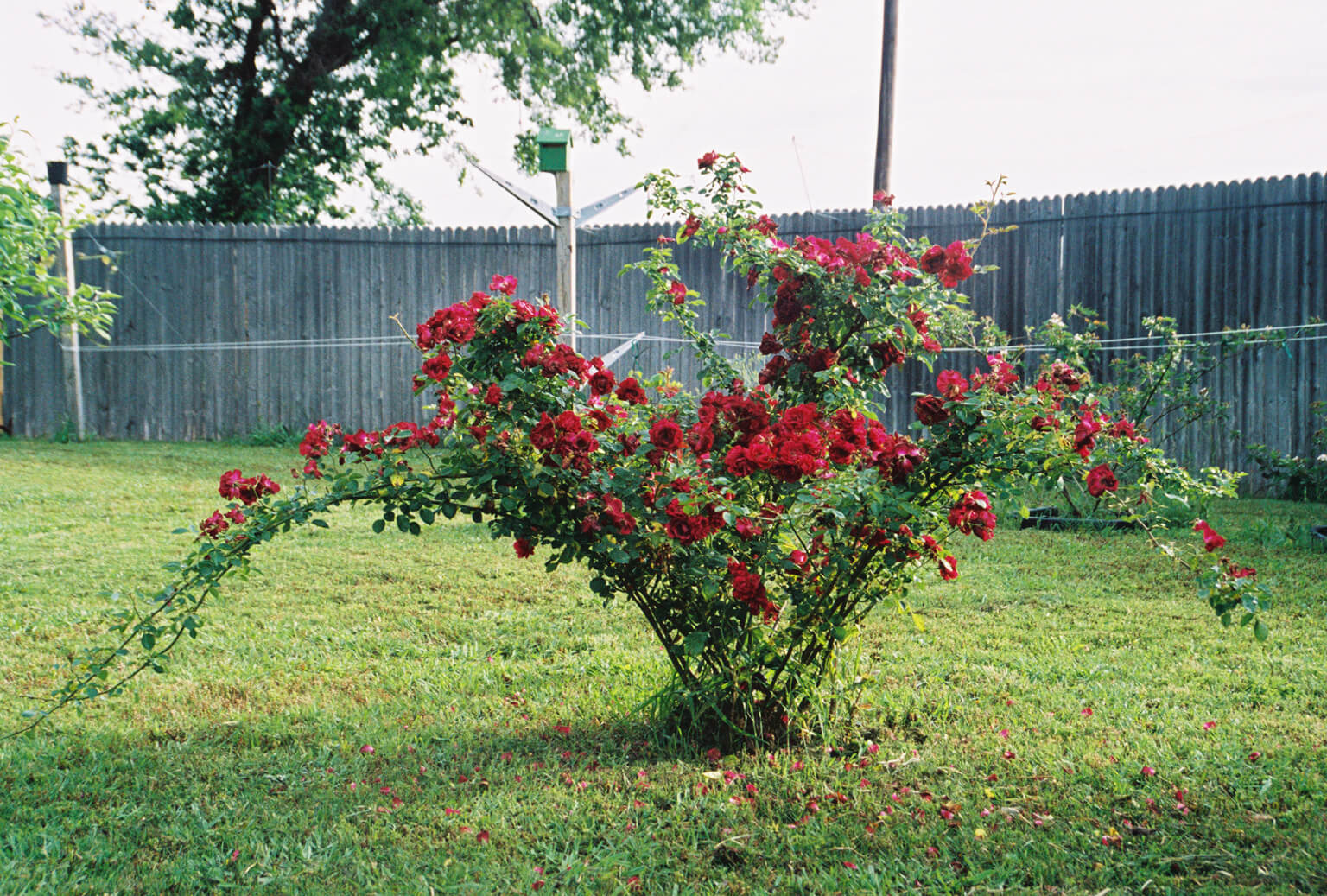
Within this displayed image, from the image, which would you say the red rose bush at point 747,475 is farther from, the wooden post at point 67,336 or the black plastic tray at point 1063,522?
the wooden post at point 67,336

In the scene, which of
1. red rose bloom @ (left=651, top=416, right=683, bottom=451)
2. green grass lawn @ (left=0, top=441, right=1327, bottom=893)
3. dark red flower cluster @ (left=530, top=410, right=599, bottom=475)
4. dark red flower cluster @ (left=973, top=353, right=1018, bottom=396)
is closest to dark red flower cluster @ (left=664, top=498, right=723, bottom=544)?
red rose bloom @ (left=651, top=416, right=683, bottom=451)

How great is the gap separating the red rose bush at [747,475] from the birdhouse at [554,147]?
385 centimetres

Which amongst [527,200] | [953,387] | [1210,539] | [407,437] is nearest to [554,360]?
[407,437]

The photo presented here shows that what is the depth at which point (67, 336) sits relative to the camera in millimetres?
8484

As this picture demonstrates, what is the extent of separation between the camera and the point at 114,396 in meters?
9.08

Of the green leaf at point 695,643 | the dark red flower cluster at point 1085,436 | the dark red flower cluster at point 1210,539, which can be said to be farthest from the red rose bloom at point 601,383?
the dark red flower cluster at point 1210,539

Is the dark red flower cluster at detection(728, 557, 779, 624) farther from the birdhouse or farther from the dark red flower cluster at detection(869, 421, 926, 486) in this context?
the birdhouse

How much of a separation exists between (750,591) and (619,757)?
2.18 ft

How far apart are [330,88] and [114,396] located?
5.05 m

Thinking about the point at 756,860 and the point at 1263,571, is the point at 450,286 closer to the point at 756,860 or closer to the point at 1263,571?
the point at 1263,571

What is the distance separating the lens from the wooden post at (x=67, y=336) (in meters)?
8.46

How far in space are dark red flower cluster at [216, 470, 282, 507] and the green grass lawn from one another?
72 centimetres

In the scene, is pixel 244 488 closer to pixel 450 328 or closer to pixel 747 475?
pixel 450 328

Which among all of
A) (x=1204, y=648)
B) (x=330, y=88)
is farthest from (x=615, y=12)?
(x=1204, y=648)
